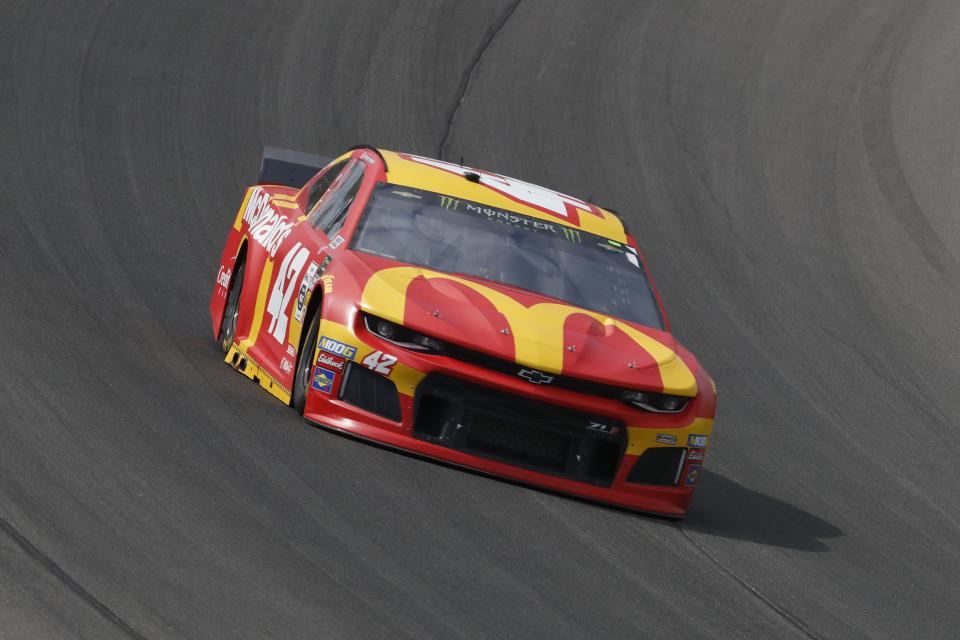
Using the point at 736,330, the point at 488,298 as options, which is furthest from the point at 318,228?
the point at 736,330

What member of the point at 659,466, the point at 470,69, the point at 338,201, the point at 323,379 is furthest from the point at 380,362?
the point at 470,69

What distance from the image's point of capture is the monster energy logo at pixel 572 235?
26.9 feet

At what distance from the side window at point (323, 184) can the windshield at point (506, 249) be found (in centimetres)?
73

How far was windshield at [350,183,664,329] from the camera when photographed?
7648mm

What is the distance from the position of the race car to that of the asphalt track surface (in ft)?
0.59

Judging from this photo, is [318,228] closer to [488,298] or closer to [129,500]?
[488,298]

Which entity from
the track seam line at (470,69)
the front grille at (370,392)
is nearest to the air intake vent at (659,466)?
the front grille at (370,392)

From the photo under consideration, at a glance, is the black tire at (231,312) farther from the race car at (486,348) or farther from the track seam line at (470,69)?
the track seam line at (470,69)

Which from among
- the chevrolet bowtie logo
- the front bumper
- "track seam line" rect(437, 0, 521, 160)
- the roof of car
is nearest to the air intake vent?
the front bumper

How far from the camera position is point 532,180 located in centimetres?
1591

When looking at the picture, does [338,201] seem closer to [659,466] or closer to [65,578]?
[659,466]

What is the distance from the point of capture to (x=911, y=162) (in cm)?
1702

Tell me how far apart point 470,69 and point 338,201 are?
1070 centimetres

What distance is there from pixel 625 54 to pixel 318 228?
12.8 metres
